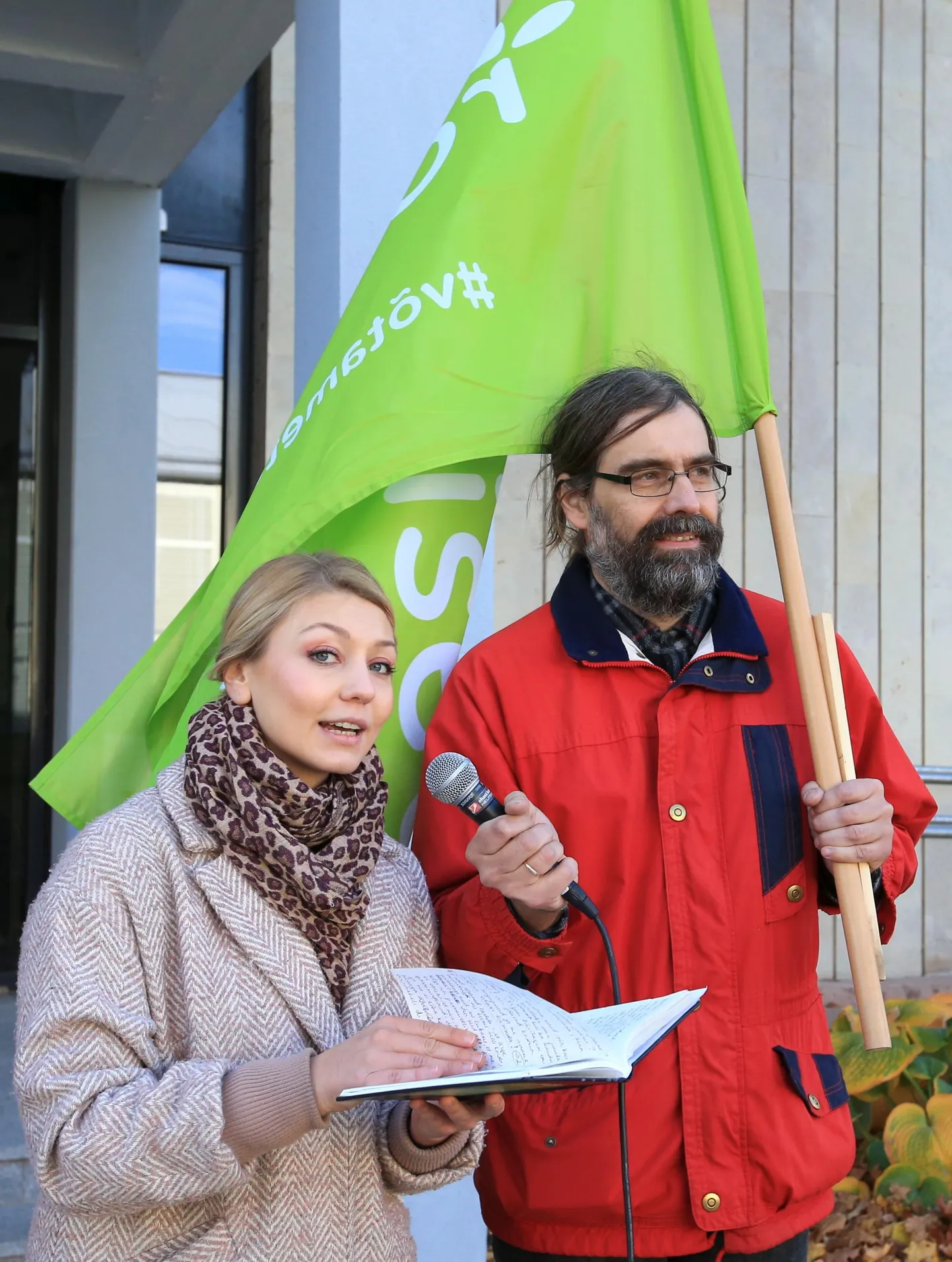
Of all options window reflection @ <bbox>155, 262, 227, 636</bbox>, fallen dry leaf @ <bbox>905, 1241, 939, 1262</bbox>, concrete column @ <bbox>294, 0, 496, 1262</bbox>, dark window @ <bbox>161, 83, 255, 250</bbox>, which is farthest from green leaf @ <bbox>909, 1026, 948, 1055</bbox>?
dark window @ <bbox>161, 83, 255, 250</bbox>

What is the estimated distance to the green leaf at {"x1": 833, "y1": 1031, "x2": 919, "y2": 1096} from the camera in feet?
13.3

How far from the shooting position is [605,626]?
224cm

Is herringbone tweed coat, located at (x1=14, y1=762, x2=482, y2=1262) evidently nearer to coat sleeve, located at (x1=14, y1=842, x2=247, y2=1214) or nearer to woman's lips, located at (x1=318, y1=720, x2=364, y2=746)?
coat sleeve, located at (x1=14, y1=842, x2=247, y2=1214)

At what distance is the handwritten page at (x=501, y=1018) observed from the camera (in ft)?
4.97

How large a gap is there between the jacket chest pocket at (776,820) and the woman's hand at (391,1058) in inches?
27.6

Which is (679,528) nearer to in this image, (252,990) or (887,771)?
(887,771)

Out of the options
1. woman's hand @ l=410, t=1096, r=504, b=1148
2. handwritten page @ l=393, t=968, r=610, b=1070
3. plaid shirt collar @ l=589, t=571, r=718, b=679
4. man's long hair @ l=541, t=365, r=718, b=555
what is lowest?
woman's hand @ l=410, t=1096, r=504, b=1148

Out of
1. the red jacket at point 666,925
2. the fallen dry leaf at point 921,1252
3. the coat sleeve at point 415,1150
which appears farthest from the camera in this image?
the fallen dry leaf at point 921,1252

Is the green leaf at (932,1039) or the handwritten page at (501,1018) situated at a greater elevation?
the handwritten page at (501,1018)

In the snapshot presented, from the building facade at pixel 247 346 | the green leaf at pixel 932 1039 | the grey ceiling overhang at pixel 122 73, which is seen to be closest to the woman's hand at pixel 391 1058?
the green leaf at pixel 932 1039

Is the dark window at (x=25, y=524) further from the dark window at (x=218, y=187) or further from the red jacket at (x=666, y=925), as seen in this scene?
the red jacket at (x=666, y=925)

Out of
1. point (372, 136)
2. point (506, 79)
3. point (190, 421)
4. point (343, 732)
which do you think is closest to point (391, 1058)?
point (343, 732)

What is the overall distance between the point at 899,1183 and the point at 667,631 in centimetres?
251

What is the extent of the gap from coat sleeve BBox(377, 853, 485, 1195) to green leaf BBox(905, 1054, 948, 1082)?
2.69m
